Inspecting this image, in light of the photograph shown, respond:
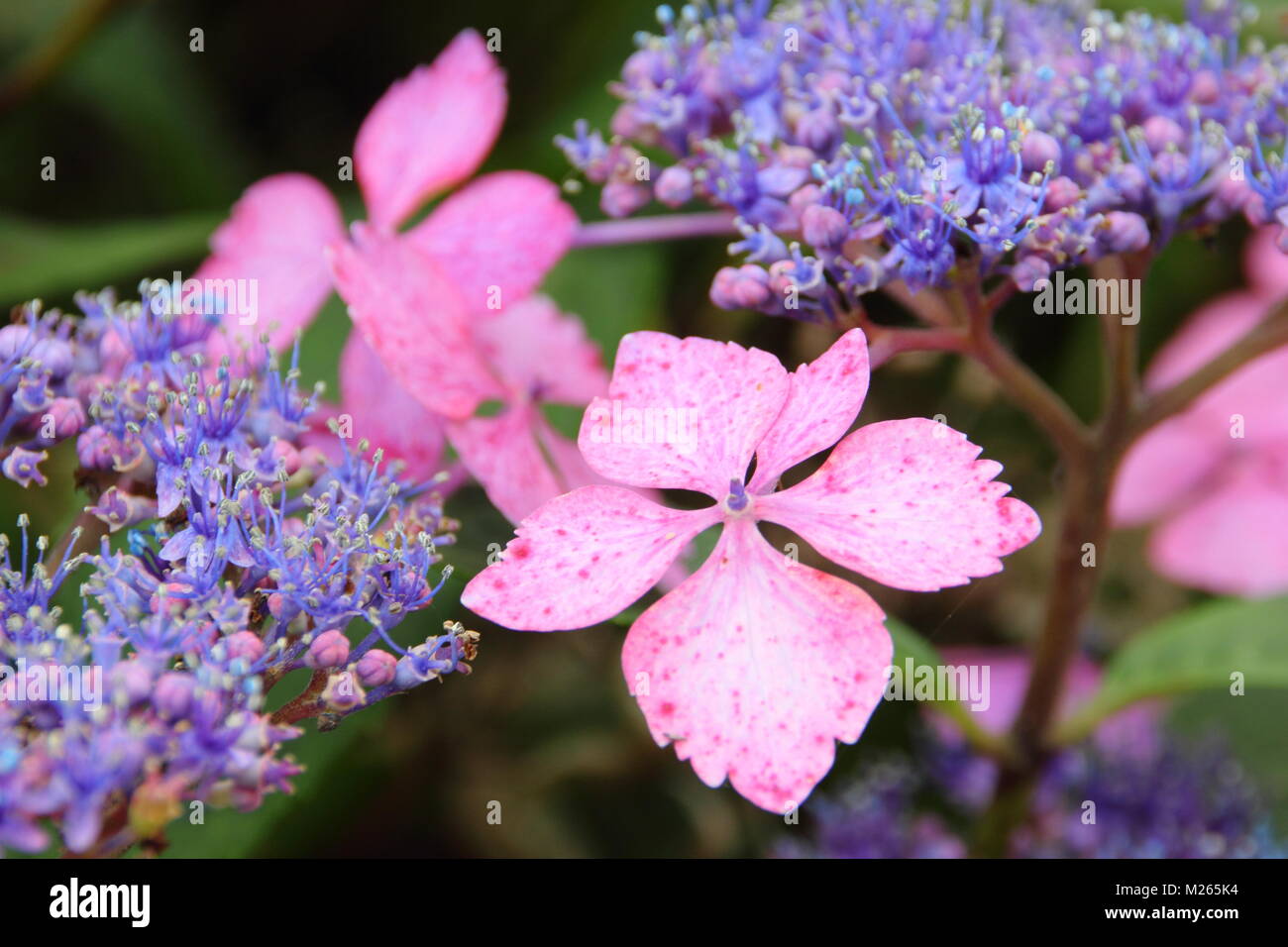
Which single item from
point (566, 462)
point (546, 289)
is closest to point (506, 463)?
point (566, 462)

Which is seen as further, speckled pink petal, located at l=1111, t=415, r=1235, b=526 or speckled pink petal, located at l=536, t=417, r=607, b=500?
speckled pink petal, located at l=1111, t=415, r=1235, b=526

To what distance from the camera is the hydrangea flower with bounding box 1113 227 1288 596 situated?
1.16m

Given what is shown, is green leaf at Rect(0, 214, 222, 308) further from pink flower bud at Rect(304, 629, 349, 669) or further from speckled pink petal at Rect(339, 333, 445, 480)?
pink flower bud at Rect(304, 629, 349, 669)

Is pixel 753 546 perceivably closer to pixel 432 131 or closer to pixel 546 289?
pixel 432 131

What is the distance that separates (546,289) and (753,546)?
57 cm

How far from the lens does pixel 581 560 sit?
596 millimetres

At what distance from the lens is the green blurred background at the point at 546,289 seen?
1058mm

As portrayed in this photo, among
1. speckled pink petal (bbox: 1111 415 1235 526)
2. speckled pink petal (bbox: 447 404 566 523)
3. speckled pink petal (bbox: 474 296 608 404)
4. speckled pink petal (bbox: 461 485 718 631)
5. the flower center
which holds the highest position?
speckled pink petal (bbox: 474 296 608 404)

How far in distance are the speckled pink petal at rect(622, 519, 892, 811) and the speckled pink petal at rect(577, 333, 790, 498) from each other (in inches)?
1.4

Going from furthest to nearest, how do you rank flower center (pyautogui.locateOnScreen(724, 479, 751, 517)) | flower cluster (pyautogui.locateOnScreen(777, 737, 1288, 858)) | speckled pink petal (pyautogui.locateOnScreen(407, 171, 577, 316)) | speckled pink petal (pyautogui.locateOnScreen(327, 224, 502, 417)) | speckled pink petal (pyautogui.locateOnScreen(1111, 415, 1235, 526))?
speckled pink petal (pyautogui.locateOnScreen(1111, 415, 1235, 526)) < flower cluster (pyautogui.locateOnScreen(777, 737, 1288, 858)) < speckled pink petal (pyautogui.locateOnScreen(407, 171, 577, 316)) < speckled pink petal (pyautogui.locateOnScreen(327, 224, 502, 417)) < flower center (pyautogui.locateOnScreen(724, 479, 751, 517))

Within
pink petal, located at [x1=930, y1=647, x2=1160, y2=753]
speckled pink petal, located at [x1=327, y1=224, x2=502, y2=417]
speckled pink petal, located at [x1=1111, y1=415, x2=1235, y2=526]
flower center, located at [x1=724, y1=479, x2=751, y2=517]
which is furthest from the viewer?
speckled pink petal, located at [x1=1111, y1=415, x2=1235, y2=526]

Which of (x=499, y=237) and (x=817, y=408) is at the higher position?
(x=499, y=237)

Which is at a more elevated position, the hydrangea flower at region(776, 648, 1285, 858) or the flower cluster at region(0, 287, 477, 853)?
the flower cluster at region(0, 287, 477, 853)

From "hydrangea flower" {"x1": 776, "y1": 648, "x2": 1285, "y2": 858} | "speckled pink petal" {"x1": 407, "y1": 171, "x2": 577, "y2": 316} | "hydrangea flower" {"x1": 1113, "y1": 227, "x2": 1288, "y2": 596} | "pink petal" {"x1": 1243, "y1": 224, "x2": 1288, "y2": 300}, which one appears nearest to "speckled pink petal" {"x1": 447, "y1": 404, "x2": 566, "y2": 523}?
"speckled pink petal" {"x1": 407, "y1": 171, "x2": 577, "y2": 316}
